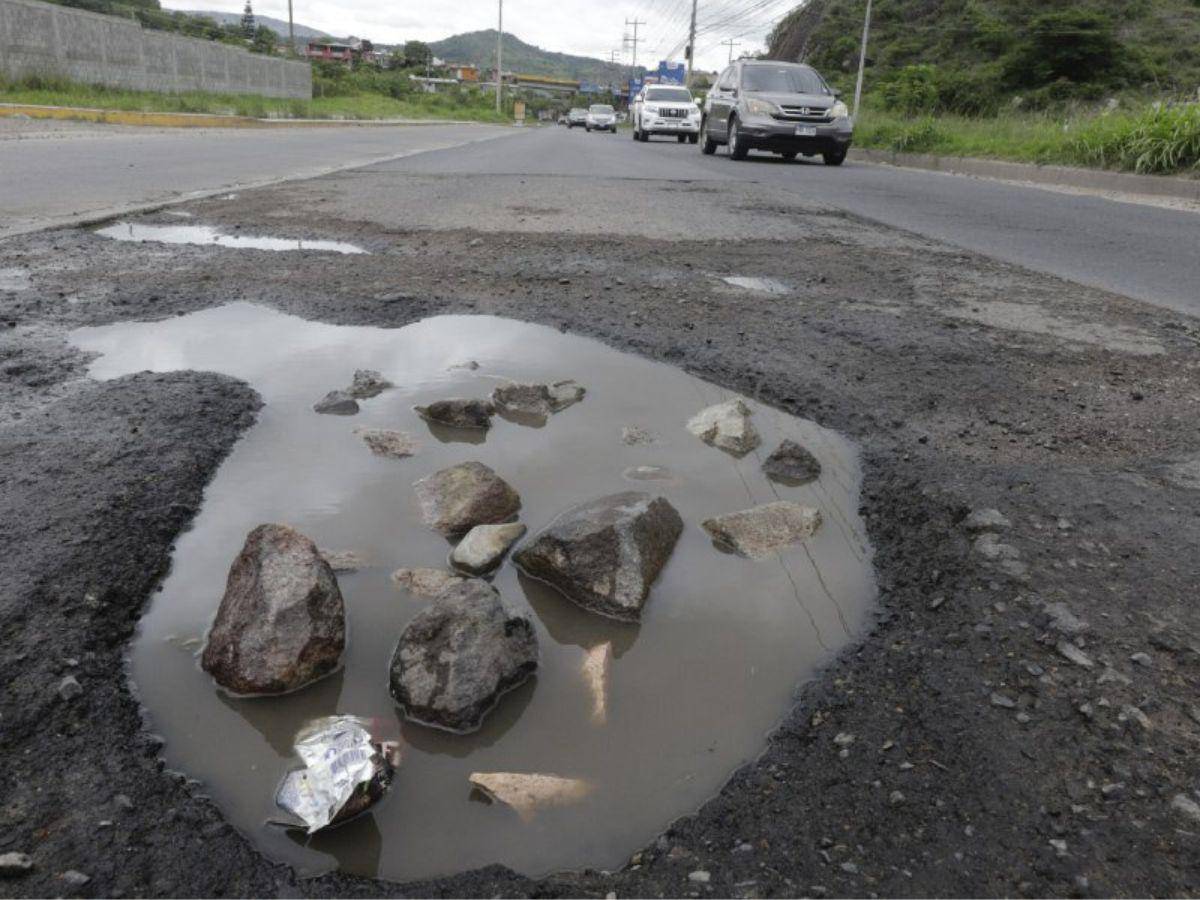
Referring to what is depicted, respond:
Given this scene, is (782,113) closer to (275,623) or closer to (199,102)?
(275,623)

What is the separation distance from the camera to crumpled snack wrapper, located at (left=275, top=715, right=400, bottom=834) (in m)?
1.29

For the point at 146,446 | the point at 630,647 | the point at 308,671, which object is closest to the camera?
the point at 308,671

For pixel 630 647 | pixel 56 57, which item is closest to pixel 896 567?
pixel 630 647

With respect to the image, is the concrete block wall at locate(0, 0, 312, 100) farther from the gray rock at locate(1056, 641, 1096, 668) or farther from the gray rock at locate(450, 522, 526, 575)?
the gray rock at locate(1056, 641, 1096, 668)

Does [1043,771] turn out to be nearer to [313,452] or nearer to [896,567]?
[896,567]

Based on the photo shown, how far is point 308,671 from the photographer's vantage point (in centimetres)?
159

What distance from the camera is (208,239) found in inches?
199

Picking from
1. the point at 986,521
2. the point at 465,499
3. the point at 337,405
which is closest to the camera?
the point at 986,521

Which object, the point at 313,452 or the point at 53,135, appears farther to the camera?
the point at 53,135

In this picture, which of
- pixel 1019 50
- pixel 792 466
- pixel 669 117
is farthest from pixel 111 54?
pixel 792 466

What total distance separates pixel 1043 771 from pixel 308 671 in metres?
1.24

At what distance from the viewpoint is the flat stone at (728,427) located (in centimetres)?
257

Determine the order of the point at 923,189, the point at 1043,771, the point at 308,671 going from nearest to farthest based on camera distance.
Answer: the point at 1043,771, the point at 308,671, the point at 923,189

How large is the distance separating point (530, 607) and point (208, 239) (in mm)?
4153
